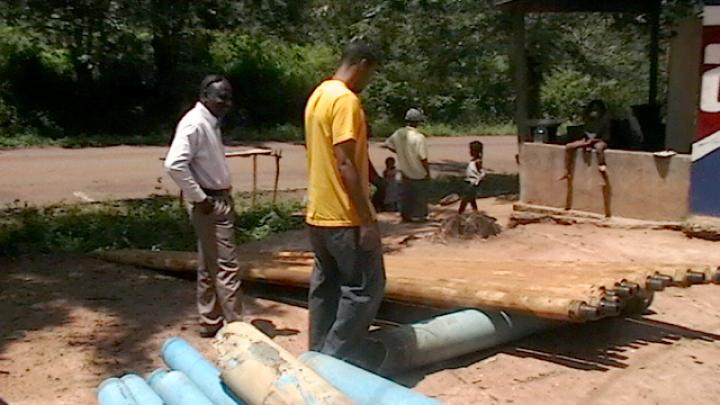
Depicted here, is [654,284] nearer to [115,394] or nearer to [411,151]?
[115,394]

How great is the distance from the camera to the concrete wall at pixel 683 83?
489 inches

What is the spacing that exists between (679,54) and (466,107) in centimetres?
1498

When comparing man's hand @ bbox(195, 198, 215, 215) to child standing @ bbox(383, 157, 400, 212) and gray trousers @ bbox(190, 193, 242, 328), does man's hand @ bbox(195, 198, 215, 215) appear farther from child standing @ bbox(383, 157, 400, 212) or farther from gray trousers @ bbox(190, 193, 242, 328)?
child standing @ bbox(383, 157, 400, 212)

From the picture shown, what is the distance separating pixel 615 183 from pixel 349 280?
6.21 meters

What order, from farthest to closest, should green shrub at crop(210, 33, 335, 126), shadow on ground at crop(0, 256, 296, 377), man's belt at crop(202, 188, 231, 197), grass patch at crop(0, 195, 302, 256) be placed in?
green shrub at crop(210, 33, 335, 126), grass patch at crop(0, 195, 302, 256), shadow on ground at crop(0, 256, 296, 377), man's belt at crop(202, 188, 231, 197)

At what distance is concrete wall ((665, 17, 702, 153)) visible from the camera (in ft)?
40.8

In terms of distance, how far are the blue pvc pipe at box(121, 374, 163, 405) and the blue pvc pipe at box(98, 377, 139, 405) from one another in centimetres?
3

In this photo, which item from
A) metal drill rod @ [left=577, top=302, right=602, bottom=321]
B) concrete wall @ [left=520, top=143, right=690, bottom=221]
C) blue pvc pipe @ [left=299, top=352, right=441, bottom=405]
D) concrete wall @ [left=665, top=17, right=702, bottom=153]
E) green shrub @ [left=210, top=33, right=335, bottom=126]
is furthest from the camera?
green shrub @ [left=210, top=33, right=335, bottom=126]

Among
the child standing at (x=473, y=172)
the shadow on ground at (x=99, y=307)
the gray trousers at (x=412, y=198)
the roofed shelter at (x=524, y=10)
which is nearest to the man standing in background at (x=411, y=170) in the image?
the gray trousers at (x=412, y=198)

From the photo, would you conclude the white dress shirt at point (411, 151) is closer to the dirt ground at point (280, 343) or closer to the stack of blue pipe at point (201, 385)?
the dirt ground at point (280, 343)

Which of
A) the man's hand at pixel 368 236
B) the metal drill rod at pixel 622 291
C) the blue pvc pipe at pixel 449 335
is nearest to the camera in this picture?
the man's hand at pixel 368 236

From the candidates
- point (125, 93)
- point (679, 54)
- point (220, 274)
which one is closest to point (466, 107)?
point (125, 93)

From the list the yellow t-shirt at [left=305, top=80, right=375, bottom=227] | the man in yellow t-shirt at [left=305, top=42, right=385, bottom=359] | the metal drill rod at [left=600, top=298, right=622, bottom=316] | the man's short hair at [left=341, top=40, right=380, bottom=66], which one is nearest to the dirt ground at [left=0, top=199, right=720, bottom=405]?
the metal drill rod at [left=600, top=298, right=622, bottom=316]

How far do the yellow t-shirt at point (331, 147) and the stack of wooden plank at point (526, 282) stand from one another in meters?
1.18
